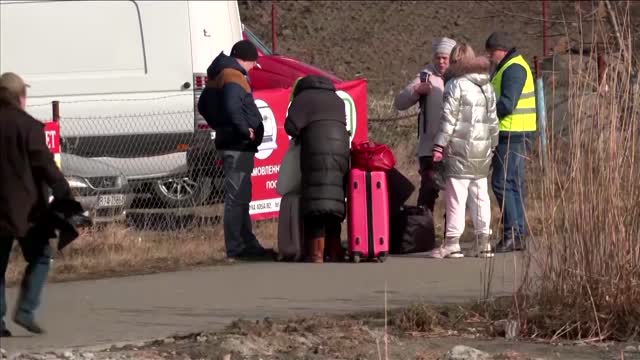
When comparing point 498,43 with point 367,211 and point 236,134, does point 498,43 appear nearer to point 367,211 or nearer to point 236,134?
point 367,211

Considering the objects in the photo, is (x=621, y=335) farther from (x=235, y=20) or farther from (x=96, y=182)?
(x=235, y=20)

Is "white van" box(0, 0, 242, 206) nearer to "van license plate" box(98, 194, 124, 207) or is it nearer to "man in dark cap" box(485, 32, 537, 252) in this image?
"van license plate" box(98, 194, 124, 207)

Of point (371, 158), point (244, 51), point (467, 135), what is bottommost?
point (371, 158)

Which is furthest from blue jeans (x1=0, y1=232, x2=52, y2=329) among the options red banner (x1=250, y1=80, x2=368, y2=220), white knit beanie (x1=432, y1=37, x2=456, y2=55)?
red banner (x1=250, y1=80, x2=368, y2=220)

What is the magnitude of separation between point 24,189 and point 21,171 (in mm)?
100

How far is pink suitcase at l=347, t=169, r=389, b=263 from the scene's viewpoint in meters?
10.9

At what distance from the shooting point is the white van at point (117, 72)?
13.9 m

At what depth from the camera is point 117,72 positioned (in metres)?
14.1

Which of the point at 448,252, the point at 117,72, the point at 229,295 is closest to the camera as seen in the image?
the point at 229,295

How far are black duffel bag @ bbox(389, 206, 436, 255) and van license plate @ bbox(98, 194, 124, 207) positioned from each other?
114 inches

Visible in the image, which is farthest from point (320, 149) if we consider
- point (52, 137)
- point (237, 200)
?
point (52, 137)

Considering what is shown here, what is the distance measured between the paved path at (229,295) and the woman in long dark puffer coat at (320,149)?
448 millimetres

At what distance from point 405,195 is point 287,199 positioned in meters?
0.96

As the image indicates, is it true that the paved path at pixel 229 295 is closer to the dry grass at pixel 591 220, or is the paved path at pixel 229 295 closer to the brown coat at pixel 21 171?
the dry grass at pixel 591 220
